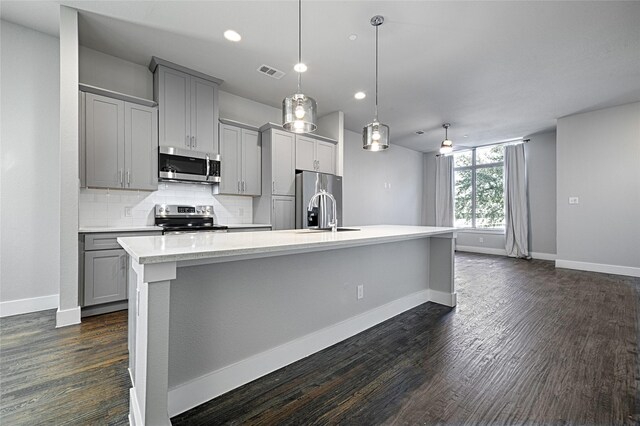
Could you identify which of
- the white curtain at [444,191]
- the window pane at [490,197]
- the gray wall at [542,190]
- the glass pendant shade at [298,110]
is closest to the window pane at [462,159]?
the white curtain at [444,191]

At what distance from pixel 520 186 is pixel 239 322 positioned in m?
7.20

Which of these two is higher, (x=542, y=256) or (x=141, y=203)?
(x=141, y=203)

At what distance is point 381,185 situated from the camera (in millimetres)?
7105

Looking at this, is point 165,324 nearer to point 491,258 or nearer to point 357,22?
point 357,22

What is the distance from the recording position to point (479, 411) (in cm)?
152

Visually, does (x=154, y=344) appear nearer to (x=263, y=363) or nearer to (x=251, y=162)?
(x=263, y=363)

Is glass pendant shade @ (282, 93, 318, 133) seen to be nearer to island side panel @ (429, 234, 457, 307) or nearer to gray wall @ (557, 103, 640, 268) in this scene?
island side panel @ (429, 234, 457, 307)

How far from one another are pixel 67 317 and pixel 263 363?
83.9 inches

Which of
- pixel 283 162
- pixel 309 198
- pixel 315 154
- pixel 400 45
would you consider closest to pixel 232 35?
pixel 400 45

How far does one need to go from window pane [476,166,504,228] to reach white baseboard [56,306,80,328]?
323 inches

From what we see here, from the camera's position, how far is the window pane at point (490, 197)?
718cm

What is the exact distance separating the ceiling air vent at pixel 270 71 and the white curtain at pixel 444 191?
594 centimetres

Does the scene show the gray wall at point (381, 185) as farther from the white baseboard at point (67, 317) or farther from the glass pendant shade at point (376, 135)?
→ the white baseboard at point (67, 317)

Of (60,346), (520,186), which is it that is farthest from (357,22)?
(520,186)
